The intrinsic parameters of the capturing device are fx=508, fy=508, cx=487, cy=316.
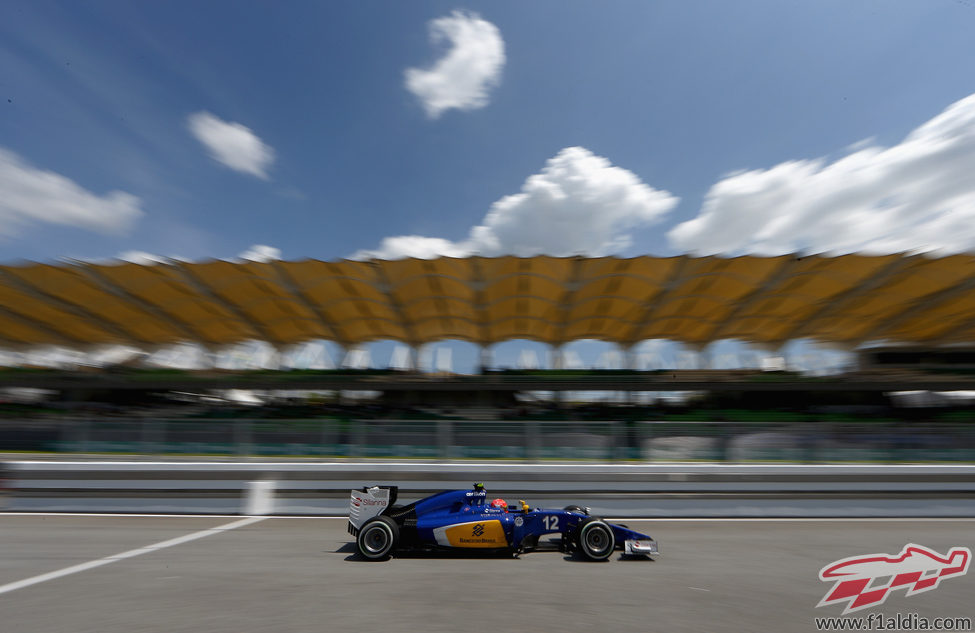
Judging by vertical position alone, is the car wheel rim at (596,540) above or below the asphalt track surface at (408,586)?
above

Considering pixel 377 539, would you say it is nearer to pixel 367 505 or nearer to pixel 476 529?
pixel 367 505

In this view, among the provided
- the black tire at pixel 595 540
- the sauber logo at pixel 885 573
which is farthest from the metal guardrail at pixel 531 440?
the black tire at pixel 595 540

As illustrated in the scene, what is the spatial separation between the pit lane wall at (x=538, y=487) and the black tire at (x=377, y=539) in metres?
3.16

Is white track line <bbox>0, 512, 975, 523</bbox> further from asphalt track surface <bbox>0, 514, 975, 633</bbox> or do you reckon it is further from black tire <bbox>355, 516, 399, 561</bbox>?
black tire <bbox>355, 516, 399, 561</bbox>

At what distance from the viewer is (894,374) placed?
97.7 ft

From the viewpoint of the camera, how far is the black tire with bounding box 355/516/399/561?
19.9 feet

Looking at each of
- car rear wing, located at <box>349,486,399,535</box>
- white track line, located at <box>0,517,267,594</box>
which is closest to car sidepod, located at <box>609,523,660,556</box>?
car rear wing, located at <box>349,486,399,535</box>

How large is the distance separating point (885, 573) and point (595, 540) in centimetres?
317

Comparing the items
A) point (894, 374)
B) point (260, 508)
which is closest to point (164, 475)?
point (260, 508)

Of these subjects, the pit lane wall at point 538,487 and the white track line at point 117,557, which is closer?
the white track line at point 117,557

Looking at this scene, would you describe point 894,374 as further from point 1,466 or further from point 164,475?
point 1,466

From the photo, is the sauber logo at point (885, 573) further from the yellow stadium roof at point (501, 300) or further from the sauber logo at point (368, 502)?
the yellow stadium roof at point (501, 300)

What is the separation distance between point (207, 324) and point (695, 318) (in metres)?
31.4

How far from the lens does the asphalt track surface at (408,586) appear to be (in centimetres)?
414
